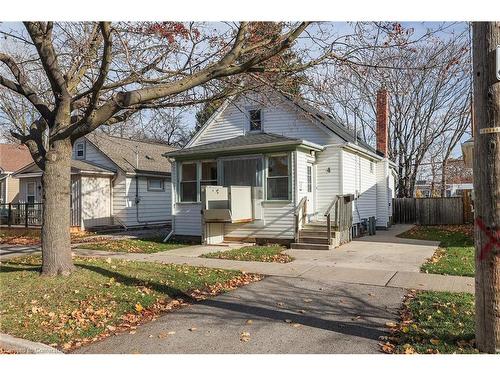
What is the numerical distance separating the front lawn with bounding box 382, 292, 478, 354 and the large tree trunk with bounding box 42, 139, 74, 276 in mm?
5670

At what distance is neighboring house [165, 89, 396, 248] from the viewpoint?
13.6m

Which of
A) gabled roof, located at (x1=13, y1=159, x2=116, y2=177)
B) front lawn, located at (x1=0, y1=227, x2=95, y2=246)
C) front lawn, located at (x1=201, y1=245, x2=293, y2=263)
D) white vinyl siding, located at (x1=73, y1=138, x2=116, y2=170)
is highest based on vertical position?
white vinyl siding, located at (x1=73, y1=138, x2=116, y2=170)

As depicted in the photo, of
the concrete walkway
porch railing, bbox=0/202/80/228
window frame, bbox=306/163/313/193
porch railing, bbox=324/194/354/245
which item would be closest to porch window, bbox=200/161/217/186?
the concrete walkway

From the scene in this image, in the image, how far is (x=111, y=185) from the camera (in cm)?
2158

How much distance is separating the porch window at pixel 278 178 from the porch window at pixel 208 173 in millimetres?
2230

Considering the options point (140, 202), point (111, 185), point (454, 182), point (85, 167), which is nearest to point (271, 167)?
point (140, 202)

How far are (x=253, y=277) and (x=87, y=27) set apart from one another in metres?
6.29

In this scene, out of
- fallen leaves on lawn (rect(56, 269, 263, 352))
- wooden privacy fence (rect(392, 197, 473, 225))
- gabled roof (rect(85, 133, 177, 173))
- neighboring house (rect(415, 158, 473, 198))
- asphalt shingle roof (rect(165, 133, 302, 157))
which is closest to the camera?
fallen leaves on lawn (rect(56, 269, 263, 352))

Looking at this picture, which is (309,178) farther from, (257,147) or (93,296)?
(93,296)

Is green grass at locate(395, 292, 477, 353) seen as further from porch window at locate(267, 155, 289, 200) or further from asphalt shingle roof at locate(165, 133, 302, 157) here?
asphalt shingle roof at locate(165, 133, 302, 157)

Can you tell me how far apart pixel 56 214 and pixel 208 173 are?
26.5 feet

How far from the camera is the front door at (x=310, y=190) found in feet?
47.8

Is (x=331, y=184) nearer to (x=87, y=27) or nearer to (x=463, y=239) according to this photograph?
(x=463, y=239)

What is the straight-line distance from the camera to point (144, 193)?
73.3 ft
